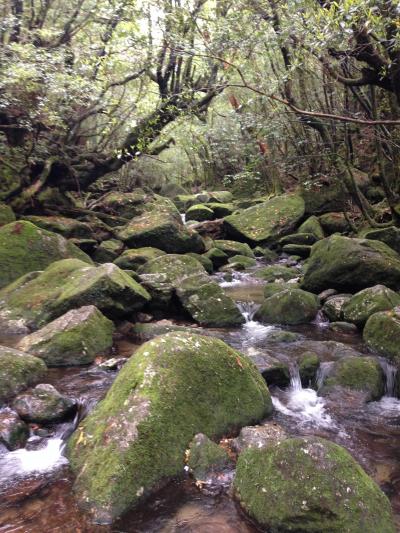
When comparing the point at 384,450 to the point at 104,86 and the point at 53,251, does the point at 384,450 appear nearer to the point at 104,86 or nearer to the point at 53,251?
the point at 53,251

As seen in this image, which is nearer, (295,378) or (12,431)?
(12,431)

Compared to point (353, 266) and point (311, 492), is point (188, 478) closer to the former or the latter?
point (311, 492)

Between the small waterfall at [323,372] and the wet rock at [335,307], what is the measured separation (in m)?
2.37

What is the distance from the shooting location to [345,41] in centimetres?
521

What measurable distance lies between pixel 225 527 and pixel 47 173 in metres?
12.9

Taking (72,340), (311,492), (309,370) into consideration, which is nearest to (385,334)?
(309,370)

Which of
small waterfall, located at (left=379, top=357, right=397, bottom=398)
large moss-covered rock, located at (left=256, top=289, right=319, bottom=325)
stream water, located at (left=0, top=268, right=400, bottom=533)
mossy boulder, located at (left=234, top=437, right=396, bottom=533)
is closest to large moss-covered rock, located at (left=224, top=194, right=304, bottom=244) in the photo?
large moss-covered rock, located at (left=256, top=289, right=319, bottom=325)

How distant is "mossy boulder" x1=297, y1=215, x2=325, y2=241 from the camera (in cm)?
1562

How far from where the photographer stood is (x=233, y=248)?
15570 mm

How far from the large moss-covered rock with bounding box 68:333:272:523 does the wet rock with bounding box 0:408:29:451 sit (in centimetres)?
59

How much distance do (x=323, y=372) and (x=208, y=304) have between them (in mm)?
3067

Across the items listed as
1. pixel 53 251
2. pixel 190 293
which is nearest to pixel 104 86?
pixel 53 251

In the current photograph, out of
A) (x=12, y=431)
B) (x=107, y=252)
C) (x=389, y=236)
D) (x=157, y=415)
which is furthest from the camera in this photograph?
(x=107, y=252)

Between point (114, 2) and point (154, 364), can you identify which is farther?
point (114, 2)
